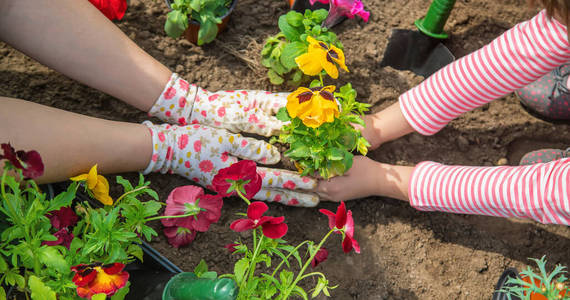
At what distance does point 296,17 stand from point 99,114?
0.63 metres

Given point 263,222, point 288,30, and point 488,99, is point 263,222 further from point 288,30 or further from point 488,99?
point 488,99

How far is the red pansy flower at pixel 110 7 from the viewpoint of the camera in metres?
1.25

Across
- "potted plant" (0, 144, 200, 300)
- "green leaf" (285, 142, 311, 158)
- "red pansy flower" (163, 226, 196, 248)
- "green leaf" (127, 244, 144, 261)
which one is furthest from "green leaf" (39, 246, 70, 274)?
"green leaf" (285, 142, 311, 158)

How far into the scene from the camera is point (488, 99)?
1.28 metres

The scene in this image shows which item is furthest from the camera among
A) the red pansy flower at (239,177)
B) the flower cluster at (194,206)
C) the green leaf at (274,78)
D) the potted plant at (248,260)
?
the green leaf at (274,78)

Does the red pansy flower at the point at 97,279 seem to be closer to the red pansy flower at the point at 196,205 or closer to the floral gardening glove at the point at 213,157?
the red pansy flower at the point at 196,205

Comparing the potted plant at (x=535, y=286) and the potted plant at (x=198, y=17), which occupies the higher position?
the potted plant at (x=198, y=17)

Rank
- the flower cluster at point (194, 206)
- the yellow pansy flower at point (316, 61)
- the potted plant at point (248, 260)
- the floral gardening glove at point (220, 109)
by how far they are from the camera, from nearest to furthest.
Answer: the potted plant at point (248, 260), the flower cluster at point (194, 206), the yellow pansy flower at point (316, 61), the floral gardening glove at point (220, 109)

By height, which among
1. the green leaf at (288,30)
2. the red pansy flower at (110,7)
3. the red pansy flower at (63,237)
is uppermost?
the red pansy flower at (110,7)

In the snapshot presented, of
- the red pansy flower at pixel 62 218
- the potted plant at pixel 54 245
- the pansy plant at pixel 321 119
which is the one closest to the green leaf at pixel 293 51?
the pansy plant at pixel 321 119

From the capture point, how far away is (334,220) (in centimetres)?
88

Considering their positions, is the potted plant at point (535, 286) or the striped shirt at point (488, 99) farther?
the striped shirt at point (488, 99)

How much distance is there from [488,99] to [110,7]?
107cm

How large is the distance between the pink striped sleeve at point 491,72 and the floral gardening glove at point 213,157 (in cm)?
38
